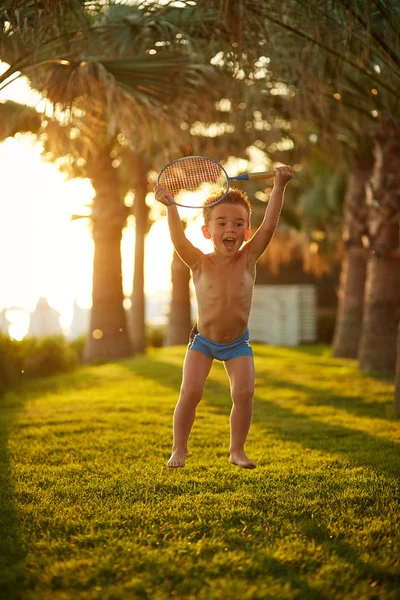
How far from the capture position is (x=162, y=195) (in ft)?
14.6

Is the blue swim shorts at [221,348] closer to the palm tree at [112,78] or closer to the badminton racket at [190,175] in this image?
the badminton racket at [190,175]

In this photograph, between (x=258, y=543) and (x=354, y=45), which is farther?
(x=354, y=45)

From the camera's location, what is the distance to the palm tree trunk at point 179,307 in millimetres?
20344

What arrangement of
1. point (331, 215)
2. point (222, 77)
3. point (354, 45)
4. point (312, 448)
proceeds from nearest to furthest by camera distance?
point (312, 448) → point (354, 45) → point (222, 77) → point (331, 215)

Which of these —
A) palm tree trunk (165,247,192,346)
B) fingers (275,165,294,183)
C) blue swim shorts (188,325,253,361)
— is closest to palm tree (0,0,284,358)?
fingers (275,165,294,183)

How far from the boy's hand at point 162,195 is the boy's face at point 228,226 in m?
0.29

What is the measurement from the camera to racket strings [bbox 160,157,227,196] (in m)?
4.68

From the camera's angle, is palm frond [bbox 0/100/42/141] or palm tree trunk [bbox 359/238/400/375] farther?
palm tree trunk [bbox 359/238/400/375]

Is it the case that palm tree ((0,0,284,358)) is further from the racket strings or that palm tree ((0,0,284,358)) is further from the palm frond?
the palm frond

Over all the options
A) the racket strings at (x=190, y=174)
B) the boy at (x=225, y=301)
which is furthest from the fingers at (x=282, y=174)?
the racket strings at (x=190, y=174)

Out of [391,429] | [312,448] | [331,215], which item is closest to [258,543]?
[312,448]

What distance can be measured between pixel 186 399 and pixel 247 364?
0.44 m

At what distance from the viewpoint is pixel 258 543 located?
10.3ft

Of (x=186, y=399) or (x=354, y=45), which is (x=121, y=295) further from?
(x=186, y=399)
